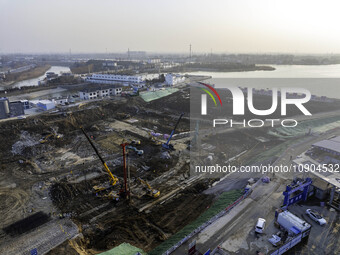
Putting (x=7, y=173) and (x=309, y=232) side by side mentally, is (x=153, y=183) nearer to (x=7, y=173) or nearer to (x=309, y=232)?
(x=309, y=232)

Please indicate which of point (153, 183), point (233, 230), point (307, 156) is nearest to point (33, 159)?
point (153, 183)

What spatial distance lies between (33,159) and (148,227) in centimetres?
977

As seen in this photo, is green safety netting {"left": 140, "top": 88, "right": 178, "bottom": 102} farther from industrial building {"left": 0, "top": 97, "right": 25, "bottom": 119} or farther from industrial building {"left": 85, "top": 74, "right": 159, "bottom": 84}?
industrial building {"left": 0, "top": 97, "right": 25, "bottom": 119}

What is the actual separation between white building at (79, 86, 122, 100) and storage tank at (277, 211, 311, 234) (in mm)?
24355

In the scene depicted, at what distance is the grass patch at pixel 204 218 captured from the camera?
7.85 metres

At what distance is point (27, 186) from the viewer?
11.8m

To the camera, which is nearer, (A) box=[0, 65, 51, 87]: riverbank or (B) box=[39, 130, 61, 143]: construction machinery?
(B) box=[39, 130, 61, 143]: construction machinery

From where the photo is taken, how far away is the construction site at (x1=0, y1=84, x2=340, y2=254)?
8805 millimetres

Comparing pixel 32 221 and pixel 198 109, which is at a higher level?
pixel 198 109

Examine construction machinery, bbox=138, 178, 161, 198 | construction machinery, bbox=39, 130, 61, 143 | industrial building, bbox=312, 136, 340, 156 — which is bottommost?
construction machinery, bbox=138, 178, 161, 198

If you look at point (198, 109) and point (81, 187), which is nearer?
point (81, 187)

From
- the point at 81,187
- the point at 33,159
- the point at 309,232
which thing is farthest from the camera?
the point at 33,159

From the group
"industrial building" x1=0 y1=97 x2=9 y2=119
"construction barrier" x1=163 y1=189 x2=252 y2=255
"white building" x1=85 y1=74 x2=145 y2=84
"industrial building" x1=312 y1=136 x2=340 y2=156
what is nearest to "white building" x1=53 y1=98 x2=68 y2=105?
"industrial building" x1=0 y1=97 x2=9 y2=119

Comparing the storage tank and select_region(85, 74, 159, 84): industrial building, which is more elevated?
select_region(85, 74, 159, 84): industrial building
